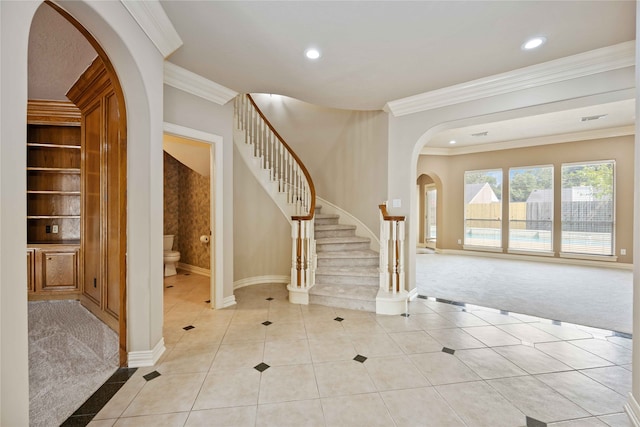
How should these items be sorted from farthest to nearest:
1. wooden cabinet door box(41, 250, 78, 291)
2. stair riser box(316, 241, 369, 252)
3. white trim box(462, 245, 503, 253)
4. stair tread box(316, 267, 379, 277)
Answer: white trim box(462, 245, 503, 253), stair riser box(316, 241, 369, 252), stair tread box(316, 267, 379, 277), wooden cabinet door box(41, 250, 78, 291)

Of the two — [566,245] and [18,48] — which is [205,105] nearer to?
[18,48]

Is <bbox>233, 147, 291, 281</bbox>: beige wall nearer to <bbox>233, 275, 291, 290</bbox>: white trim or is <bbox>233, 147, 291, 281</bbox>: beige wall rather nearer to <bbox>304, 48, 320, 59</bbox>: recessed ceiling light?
<bbox>233, 275, 291, 290</bbox>: white trim

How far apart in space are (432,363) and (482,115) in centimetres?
Result: 298

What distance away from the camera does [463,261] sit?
6.77 m

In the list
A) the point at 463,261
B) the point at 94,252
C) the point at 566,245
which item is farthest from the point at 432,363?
the point at 566,245

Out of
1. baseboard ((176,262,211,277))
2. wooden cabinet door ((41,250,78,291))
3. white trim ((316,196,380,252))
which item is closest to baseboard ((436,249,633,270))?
white trim ((316,196,380,252))

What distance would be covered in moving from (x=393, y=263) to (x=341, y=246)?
1.03m

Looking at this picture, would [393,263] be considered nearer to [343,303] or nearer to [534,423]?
[343,303]

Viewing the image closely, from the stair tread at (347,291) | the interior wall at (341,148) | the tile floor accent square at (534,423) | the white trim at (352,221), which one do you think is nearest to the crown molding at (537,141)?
the interior wall at (341,148)

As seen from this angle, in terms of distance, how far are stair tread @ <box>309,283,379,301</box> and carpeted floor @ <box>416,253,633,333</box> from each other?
114 centimetres

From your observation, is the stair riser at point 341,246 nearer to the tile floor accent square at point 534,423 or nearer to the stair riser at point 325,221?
the stair riser at point 325,221

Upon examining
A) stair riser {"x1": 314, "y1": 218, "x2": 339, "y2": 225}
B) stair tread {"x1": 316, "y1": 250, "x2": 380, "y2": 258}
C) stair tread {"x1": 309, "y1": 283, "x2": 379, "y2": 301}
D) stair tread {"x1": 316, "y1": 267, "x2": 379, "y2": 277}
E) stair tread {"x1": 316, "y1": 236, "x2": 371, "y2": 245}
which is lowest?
stair tread {"x1": 309, "y1": 283, "x2": 379, "y2": 301}

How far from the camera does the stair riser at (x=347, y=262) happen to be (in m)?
4.10

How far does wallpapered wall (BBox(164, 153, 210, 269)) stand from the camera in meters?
5.25
